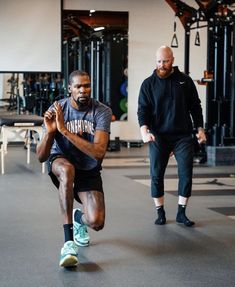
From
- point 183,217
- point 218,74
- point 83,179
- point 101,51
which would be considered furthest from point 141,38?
point 83,179

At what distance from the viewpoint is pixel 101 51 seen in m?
11.8

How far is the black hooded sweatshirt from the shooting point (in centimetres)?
495

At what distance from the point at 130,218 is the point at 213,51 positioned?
5.03 meters

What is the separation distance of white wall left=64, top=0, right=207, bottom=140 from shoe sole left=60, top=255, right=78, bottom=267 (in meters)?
8.78

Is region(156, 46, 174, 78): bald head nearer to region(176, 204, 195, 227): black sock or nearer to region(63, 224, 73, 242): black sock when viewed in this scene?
region(176, 204, 195, 227): black sock

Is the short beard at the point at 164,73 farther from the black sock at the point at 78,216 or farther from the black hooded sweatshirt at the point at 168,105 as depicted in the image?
the black sock at the point at 78,216

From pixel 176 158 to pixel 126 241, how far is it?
89 cm

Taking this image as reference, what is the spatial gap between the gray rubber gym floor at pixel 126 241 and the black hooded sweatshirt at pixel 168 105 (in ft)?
2.72

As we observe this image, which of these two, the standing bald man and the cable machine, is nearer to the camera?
the standing bald man

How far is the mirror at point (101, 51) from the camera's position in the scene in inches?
460

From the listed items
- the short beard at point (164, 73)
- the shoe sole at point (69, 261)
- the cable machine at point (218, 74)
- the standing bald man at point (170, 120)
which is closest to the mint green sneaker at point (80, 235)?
the shoe sole at point (69, 261)

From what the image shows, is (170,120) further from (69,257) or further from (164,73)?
(69,257)

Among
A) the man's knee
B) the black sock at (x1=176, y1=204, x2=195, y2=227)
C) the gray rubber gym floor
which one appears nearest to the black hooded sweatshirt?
the black sock at (x1=176, y1=204, x2=195, y2=227)

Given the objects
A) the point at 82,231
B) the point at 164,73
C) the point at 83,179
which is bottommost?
the point at 82,231
